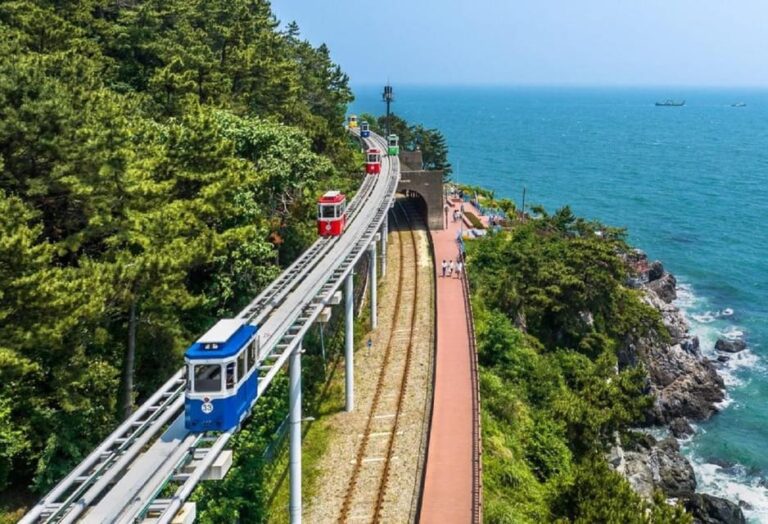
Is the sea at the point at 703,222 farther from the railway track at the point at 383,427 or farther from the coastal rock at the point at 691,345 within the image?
the railway track at the point at 383,427

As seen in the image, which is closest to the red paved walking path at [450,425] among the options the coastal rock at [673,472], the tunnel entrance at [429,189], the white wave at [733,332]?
the coastal rock at [673,472]

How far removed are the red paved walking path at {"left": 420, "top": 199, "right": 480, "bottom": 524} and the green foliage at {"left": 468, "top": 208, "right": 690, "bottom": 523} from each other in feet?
6.08

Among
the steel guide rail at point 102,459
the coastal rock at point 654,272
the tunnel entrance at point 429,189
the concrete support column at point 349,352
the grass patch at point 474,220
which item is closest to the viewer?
the steel guide rail at point 102,459

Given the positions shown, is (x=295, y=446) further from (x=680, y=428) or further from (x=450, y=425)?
(x=680, y=428)

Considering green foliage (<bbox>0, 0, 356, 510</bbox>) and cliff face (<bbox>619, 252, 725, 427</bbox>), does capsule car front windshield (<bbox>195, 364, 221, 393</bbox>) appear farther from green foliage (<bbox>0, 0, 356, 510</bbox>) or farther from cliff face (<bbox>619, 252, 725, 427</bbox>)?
cliff face (<bbox>619, 252, 725, 427</bbox>)

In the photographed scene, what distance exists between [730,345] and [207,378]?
60969mm

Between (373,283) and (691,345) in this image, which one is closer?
(373,283)

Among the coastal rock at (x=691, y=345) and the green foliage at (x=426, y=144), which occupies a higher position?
the green foliage at (x=426, y=144)

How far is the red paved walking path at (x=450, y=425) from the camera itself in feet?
76.2

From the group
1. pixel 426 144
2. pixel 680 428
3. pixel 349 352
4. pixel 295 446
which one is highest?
pixel 426 144

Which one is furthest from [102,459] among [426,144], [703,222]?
[703,222]

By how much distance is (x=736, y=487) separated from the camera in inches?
1724

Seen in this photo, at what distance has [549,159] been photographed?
170m

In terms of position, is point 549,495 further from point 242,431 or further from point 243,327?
point 243,327
